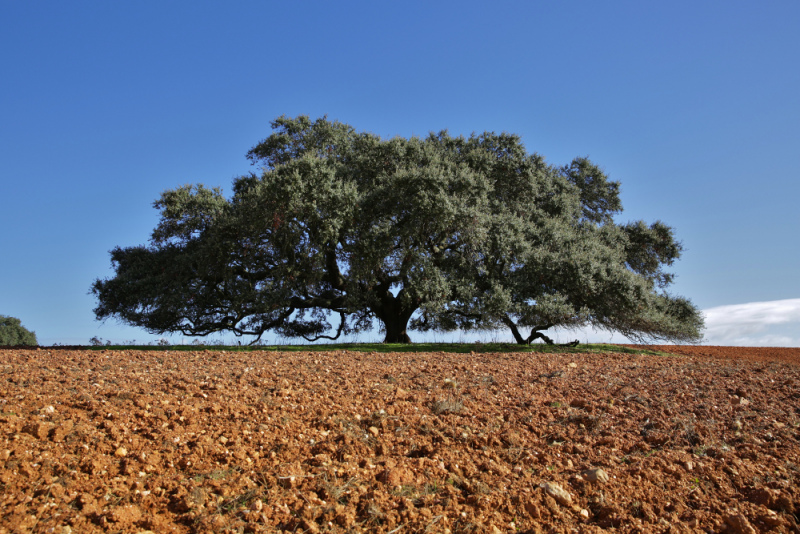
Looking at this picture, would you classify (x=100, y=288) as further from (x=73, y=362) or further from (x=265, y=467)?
(x=265, y=467)

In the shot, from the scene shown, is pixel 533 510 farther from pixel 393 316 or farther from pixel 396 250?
pixel 393 316

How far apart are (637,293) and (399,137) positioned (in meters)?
10.5

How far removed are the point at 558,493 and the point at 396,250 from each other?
48.1 ft

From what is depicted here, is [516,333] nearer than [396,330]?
Yes

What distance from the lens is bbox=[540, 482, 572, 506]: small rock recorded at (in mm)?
4360

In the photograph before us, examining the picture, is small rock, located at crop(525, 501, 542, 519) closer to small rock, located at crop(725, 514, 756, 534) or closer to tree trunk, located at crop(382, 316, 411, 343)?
small rock, located at crop(725, 514, 756, 534)

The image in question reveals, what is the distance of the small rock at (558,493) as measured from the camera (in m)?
4.36

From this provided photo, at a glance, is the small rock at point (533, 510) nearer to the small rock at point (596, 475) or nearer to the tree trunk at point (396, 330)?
the small rock at point (596, 475)

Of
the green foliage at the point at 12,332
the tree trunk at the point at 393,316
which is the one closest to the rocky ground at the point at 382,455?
the tree trunk at the point at 393,316

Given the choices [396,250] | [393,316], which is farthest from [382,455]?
[393,316]

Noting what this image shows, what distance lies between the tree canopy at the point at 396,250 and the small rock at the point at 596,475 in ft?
39.0

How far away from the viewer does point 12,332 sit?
3581 centimetres

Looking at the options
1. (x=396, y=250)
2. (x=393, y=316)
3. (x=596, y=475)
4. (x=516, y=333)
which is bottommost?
(x=596, y=475)

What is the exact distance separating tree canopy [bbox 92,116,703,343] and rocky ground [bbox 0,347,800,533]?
377 inches
